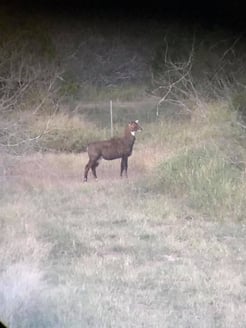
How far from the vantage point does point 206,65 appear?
183 centimetres

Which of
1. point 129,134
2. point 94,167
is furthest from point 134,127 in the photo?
point 94,167

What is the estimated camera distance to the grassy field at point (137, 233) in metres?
1.55

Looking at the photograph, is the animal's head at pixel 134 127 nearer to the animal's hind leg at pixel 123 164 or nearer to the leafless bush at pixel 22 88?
the animal's hind leg at pixel 123 164

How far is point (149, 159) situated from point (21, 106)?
1.16 ft

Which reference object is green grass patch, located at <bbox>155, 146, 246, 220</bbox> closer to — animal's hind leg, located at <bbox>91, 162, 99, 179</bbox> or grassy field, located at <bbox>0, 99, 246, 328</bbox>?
grassy field, located at <bbox>0, 99, 246, 328</bbox>

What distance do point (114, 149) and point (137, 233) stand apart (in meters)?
0.26

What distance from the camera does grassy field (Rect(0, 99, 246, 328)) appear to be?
1.55 m

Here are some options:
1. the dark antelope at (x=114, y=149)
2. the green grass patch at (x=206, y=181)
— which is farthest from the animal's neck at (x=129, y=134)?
the green grass patch at (x=206, y=181)

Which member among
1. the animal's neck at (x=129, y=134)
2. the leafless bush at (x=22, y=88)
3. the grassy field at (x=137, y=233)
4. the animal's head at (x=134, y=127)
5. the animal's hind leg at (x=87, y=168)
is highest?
the leafless bush at (x=22, y=88)

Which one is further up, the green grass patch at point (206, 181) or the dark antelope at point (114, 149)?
the dark antelope at point (114, 149)

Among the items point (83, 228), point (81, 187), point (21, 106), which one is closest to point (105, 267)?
point (83, 228)

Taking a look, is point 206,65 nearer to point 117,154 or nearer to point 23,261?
point 117,154

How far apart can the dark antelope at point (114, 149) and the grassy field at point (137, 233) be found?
2 cm

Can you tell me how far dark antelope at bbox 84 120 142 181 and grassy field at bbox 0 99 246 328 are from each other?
0.8 inches
